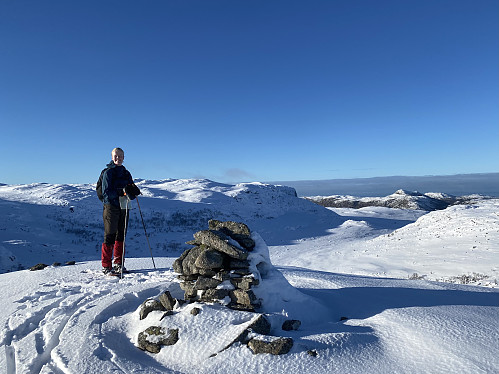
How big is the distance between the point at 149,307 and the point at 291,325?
242 cm

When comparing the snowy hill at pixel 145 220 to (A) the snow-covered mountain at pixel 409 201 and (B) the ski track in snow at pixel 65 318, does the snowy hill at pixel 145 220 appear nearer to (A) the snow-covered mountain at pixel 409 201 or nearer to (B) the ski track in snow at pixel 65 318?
(B) the ski track in snow at pixel 65 318

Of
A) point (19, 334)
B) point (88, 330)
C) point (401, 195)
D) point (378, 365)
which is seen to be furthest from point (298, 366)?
point (401, 195)

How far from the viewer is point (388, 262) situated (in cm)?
1344

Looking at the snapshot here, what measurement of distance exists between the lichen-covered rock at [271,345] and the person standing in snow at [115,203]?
5.21 metres

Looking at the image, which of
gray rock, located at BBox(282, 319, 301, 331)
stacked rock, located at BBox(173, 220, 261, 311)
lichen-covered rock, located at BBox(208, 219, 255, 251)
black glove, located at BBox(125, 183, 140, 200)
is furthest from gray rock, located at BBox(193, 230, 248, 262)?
black glove, located at BBox(125, 183, 140, 200)

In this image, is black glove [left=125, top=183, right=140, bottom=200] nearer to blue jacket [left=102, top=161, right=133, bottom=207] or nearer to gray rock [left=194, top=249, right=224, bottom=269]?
blue jacket [left=102, top=161, right=133, bottom=207]

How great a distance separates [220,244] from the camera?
5125 mm

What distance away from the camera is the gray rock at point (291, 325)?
4265 millimetres

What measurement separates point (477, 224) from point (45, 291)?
20.3 metres

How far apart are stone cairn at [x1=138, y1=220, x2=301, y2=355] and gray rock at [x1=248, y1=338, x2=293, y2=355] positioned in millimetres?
273

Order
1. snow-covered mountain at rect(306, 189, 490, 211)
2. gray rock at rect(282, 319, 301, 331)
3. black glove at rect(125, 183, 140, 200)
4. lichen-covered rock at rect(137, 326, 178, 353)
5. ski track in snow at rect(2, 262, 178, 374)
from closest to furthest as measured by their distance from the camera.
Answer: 1. ski track in snow at rect(2, 262, 178, 374)
2. lichen-covered rock at rect(137, 326, 178, 353)
3. gray rock at rect(282, 319, 301, 331)
4. black glove at rect(125, 183, 140, 200)
5. snow-covered mountain at rect(306, 189, 490, 211)

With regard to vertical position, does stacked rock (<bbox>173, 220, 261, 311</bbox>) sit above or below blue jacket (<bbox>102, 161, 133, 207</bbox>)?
below

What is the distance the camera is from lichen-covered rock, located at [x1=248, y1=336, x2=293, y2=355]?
3523mm

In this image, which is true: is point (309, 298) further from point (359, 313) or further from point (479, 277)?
point (479, 277)
